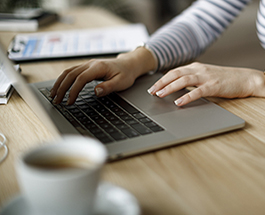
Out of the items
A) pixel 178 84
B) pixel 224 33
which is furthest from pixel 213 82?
pixel 224 33

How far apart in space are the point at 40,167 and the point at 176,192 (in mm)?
191

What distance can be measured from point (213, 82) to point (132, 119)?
235 millimetres

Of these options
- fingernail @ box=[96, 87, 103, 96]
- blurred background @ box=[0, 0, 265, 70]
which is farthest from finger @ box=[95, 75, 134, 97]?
blurred background @ box=[0, 0, 265, 70]

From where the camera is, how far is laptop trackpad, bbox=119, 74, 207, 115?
2.03 ft

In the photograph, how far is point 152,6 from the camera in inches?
146

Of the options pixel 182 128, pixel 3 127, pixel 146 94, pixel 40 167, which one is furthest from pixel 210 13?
pixel 40 167

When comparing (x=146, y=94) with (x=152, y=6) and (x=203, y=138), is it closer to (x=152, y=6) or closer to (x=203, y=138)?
(x=203, y=138)

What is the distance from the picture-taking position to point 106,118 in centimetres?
58

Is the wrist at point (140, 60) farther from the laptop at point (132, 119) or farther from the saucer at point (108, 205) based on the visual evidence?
the saucer at point (108, 205)

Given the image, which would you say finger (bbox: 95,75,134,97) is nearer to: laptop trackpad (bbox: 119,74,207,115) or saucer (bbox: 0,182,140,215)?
laptop trackpad (bbox: 119,74,207,115)

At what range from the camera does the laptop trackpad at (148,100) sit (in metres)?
0.62

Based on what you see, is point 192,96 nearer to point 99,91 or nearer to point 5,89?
point 99,91

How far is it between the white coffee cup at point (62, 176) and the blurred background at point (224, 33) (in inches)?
86.2

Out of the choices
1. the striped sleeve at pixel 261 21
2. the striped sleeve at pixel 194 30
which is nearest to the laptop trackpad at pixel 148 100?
the striped sleeve at pixel 194 30
